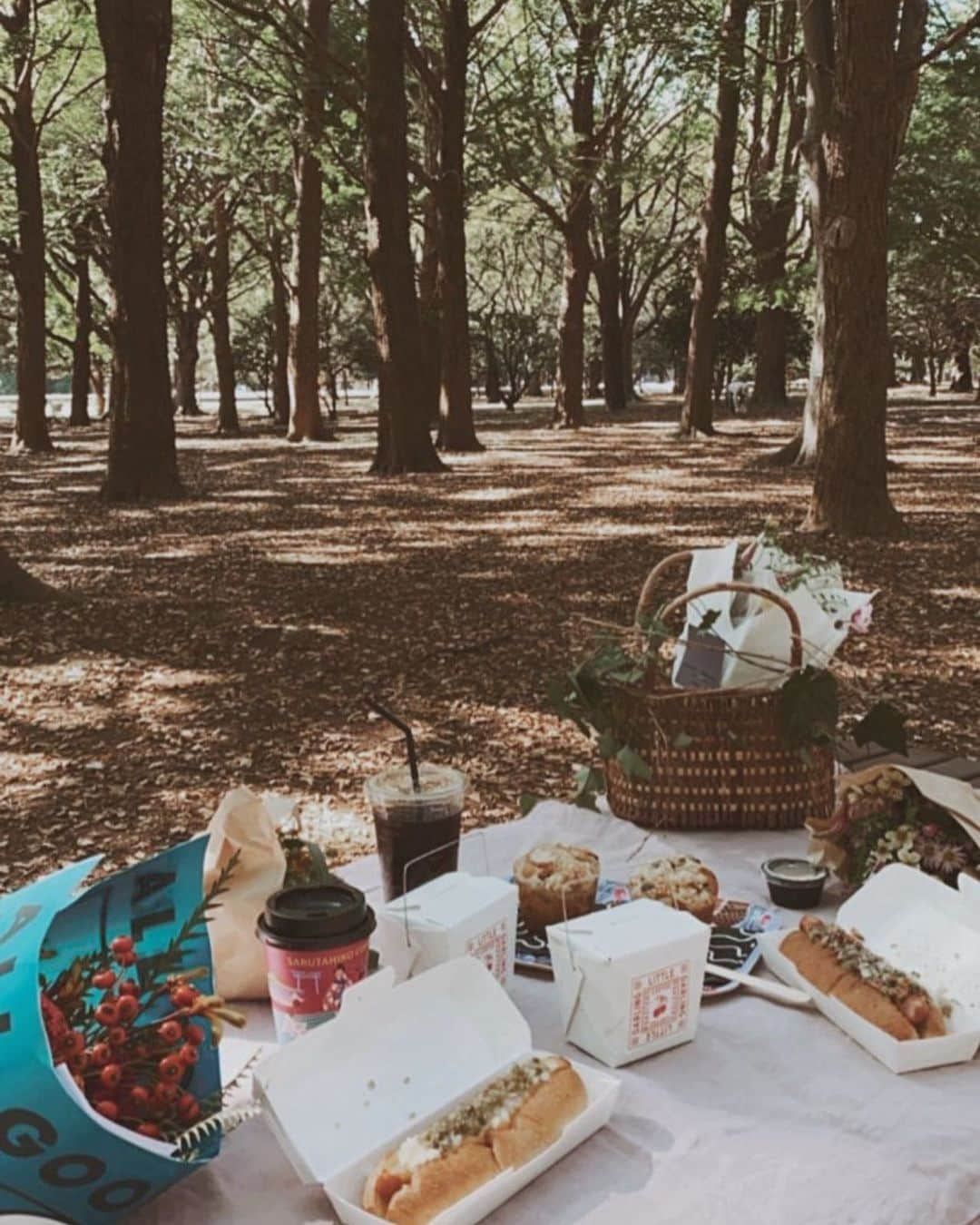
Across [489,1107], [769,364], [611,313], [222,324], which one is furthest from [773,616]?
[611,313]

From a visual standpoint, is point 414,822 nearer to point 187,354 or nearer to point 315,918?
point 315,918

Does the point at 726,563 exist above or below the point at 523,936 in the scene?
above

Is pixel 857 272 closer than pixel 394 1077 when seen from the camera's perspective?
No

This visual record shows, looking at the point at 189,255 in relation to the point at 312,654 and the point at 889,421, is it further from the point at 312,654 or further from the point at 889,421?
the point at 312,654

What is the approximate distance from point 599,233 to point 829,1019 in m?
29.4

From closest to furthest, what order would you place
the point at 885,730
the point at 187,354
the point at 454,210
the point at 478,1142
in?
the point at 478,1142 < the point at 885,730 < the point at 454,210 < the point at 187,354

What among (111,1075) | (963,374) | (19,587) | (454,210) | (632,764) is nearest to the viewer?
(111,1075)

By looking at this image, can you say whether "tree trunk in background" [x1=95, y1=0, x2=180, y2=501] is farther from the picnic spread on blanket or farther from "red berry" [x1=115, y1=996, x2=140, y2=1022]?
"red berry" [x1=115, y1=996, x2=140, y2=1022]

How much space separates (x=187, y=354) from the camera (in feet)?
108

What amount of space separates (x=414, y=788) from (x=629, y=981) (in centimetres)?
58

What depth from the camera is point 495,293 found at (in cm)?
4591

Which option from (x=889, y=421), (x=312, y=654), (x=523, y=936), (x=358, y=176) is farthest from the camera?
(x=889, y=421)

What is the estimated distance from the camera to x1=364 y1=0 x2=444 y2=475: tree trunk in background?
583 inches

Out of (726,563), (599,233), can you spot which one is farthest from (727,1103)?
(599,233)
